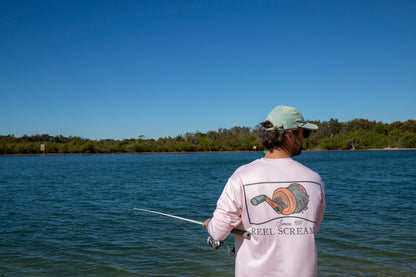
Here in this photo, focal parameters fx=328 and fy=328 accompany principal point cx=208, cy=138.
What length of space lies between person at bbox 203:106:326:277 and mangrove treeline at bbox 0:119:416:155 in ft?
483

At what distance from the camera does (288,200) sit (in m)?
2.23

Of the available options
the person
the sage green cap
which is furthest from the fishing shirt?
the sage green cap

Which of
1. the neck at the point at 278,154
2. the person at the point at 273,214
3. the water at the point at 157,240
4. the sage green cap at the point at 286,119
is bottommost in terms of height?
the water at the point at 157,240

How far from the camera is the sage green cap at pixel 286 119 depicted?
240cm

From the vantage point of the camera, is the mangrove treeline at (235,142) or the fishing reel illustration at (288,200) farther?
the mangrove treeline at (235,142)

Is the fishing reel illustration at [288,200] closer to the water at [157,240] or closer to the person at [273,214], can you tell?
the person at [273,214]

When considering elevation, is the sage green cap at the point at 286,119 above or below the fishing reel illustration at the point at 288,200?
above

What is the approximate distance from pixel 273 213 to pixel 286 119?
2.24ft

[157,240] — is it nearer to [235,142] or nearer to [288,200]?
[288,200]

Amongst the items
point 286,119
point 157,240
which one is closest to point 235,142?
point 157,240

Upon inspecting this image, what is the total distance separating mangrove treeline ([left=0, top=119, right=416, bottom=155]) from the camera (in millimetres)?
152375

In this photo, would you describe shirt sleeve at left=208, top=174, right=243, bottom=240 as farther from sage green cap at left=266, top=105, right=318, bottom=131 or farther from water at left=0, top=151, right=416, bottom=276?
water at left=0, top=151, right=416, bottom=276

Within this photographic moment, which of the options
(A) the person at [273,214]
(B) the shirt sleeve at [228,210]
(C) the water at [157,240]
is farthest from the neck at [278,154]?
(C) the water at [157,240]

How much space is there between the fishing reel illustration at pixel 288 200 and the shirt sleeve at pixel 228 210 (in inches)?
4.5
